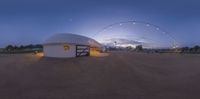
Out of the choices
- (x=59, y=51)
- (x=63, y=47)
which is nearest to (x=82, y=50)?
(x=63, y=47)

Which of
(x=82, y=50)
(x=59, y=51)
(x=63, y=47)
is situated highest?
(x=63, y=47)

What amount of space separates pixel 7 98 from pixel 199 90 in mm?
8114

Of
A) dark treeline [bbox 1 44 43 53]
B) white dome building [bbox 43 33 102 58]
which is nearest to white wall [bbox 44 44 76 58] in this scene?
white dome building [bbox 43 33 102 58]

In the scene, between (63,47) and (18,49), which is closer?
(63,47)

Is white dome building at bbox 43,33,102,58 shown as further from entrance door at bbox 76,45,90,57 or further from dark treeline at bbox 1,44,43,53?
dark treeline at bbox 1,44,43,53

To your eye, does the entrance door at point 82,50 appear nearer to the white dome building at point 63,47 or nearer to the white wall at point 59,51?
the white dome building at point 63,47

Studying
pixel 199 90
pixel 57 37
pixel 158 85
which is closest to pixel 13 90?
pixel 158 85

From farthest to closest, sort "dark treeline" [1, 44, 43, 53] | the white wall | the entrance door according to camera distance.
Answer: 1. "dark treeline" [1, 44, 43, 53]
2. the entrance door
3. the white wall

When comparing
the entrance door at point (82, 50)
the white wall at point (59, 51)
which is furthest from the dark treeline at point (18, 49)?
the white wall at point (59, 51)

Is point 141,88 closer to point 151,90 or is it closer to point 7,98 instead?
point 151,90

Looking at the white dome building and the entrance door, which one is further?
the entrance door

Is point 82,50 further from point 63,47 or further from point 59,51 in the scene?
point 59,51

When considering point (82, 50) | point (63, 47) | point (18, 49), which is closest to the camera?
point (63, 47)

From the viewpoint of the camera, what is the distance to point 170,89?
13.0 m
